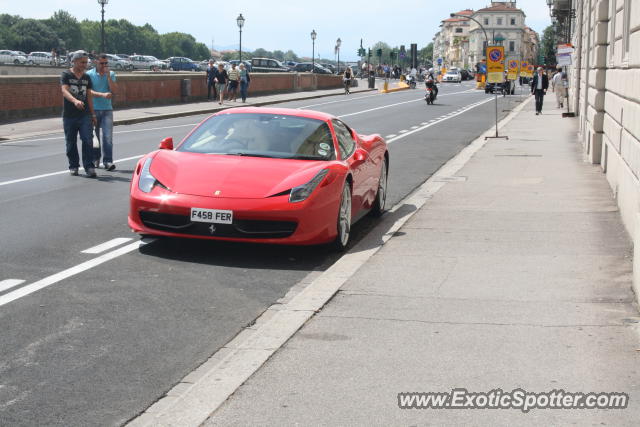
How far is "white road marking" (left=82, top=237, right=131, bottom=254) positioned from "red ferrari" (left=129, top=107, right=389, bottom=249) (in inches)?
12.9

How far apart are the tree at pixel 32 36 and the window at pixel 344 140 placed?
629 feet

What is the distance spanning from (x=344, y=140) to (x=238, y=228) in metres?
2.19

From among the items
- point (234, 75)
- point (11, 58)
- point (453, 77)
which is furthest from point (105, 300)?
point (453, 77)

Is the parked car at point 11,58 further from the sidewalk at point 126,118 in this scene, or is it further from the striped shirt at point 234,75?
the sidewalk at point 126,118

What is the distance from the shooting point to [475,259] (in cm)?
819

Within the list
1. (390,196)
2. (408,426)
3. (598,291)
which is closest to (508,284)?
(598,291)

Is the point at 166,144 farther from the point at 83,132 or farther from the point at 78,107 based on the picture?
the point at 83,132

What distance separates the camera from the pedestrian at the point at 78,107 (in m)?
14.1

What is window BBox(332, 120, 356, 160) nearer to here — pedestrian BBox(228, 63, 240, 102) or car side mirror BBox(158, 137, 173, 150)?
car side mirror BBox(158, 137, 173, 150)

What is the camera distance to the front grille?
8.27 metres

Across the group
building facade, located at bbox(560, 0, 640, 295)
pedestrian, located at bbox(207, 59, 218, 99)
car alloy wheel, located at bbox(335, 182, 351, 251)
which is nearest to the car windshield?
car alloy wheel, located at bbox(335, 182, 351, 251)

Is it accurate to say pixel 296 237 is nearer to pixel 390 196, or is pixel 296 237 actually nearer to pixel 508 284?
pixel 508 284

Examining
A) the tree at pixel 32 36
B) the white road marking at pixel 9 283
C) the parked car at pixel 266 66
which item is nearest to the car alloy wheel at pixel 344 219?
the white road marking at pixel 9 283

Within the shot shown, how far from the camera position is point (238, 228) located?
827 centimetres
